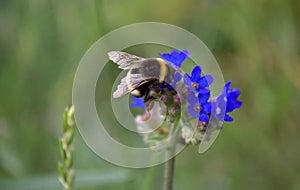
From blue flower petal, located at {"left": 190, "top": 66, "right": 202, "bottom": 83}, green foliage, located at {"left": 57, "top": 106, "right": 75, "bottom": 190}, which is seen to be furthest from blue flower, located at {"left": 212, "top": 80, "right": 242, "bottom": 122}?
green foliage, located at {"left": 57, "top": 106, "right": 75, "bottom": 190}

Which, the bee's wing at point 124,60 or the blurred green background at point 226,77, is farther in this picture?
the blurred green background at point 226,77

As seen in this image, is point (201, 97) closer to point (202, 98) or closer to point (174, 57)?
point (202, 98)

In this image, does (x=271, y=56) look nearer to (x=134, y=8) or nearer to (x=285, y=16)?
(x=285, y=16)

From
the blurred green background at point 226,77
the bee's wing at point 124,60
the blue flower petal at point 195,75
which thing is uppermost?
the blue flower petal at point 195,75

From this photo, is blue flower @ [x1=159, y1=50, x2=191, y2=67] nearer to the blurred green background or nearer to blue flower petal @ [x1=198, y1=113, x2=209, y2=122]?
blue flower petal @ [x1=198, y1=113, x2=209, y2=122]

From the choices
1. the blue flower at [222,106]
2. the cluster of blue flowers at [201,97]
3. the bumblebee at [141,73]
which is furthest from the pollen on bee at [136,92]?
the blue flower at [222,106]

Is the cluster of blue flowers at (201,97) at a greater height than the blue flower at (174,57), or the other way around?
the blue flower at (174,57)

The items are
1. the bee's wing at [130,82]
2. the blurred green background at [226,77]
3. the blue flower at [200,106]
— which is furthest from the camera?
the blurred green background at [226,77]

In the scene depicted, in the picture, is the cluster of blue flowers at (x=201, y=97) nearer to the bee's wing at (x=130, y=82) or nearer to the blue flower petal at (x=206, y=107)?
the blue flower petal at (x=206, y=107)
